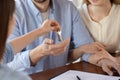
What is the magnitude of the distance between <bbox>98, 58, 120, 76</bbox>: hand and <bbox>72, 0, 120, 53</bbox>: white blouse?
328 mm

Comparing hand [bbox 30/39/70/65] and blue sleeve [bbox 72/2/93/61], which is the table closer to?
hand [bbox 30/39/70/65]

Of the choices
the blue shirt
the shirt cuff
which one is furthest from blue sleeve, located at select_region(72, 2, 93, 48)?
the shirt cuff

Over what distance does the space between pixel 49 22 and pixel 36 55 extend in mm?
194

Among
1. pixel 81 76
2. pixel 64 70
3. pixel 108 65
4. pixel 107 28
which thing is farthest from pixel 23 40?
pixel 107 28

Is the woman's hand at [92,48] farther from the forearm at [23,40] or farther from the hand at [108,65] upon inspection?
the forearm at [23,40]

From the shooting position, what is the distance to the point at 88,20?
1.79 m

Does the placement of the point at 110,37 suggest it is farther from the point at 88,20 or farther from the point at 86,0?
the point at 86,0

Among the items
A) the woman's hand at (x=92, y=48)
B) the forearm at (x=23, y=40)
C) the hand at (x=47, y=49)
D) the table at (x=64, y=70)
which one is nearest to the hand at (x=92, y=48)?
the woman's hand at (x=92, y=48)

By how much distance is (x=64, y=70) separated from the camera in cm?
134

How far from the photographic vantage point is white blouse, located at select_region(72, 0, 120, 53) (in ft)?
5.82

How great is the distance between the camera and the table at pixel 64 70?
127cm

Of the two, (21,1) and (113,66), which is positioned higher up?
(21,1)

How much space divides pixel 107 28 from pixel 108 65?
0.47 meters

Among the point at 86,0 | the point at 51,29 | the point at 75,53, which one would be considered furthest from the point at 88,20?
the point at 51,29
